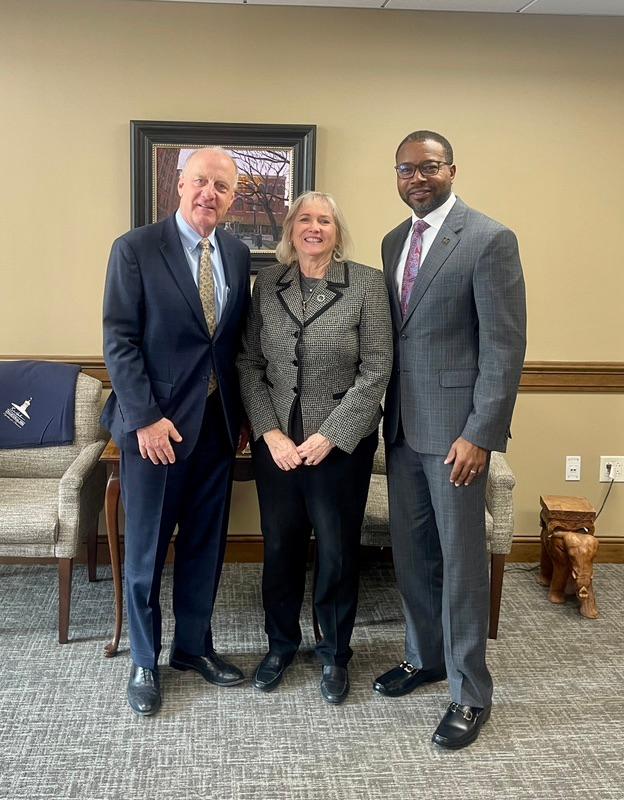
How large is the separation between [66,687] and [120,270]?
1231 millimetres

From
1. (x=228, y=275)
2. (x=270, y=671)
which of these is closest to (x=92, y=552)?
(x=270, y=671)

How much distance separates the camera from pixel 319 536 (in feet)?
7.44

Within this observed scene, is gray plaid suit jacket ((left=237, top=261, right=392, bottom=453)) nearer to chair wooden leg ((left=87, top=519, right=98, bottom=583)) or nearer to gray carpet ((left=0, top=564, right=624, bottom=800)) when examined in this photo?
gray carpet ((left=0, top=564, right=624, bottom=800))

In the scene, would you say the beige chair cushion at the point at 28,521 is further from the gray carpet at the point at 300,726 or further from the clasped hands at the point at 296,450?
the clasped hands at the point at 296,450

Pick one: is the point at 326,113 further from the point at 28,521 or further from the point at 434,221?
the point at 28,521

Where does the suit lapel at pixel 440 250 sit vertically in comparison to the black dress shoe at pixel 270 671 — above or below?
above

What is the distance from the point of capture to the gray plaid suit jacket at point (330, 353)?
2.13 meters

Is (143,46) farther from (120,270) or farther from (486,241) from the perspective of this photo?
(486,241)

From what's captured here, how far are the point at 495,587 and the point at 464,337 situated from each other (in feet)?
3.45

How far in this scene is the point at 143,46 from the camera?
3002mm

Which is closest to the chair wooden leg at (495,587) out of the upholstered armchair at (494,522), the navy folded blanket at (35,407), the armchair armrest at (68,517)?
the upholstered armchair at (494,522)

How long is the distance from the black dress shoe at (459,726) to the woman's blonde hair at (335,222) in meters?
1.27

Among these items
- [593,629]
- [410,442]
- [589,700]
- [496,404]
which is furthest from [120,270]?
[593,629]

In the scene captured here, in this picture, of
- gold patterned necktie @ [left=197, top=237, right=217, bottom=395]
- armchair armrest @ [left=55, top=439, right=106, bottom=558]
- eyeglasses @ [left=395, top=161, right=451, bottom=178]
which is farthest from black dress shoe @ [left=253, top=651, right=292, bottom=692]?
eyeglasses @ [left=395, top=161, right=451, bottom=178]
